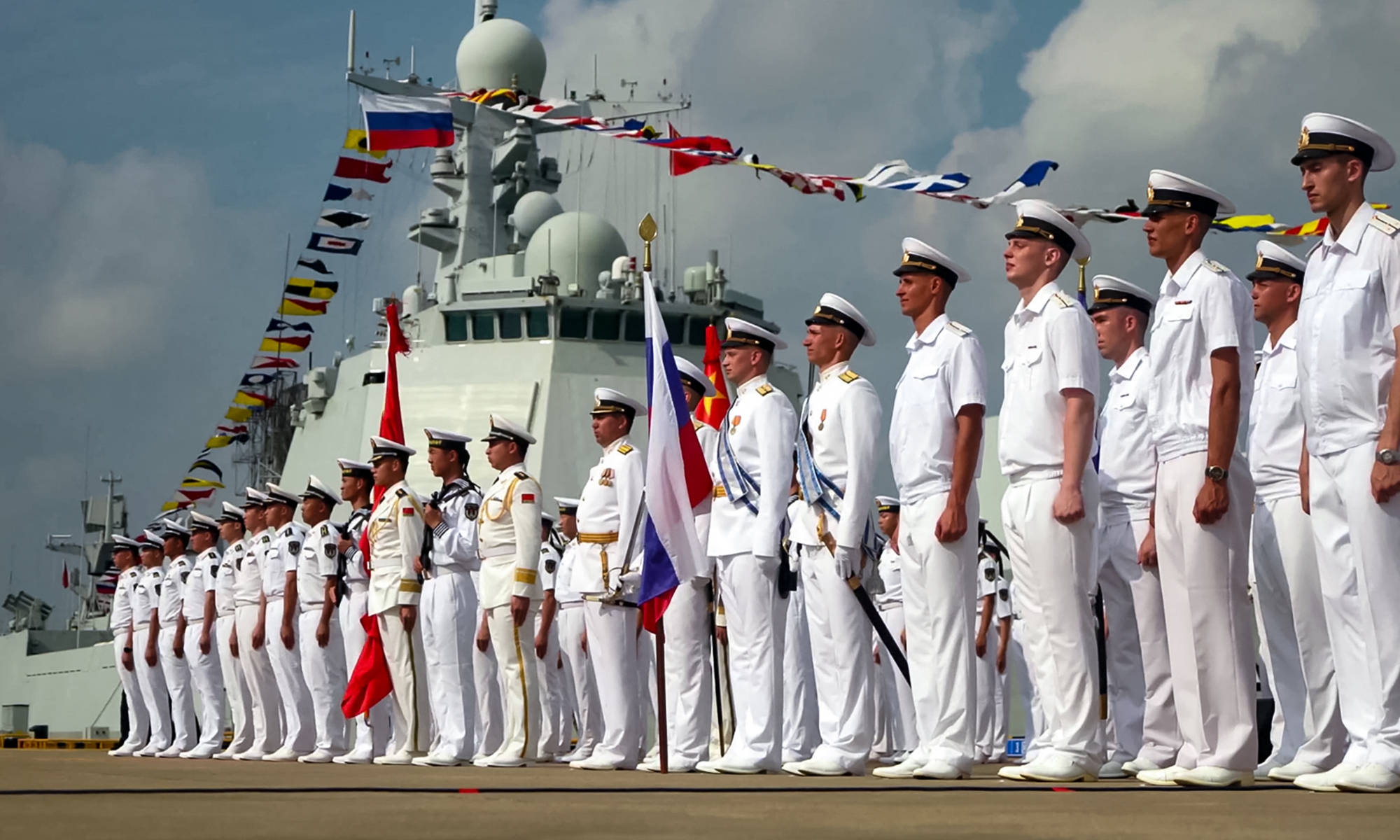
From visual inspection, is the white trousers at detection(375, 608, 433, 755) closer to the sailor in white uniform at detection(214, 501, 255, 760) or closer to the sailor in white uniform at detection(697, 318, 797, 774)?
the sailor in white uniform at detection(214, 501, 255, 760)

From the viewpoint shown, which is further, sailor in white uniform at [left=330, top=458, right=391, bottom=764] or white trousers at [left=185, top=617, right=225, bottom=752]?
white trousers at [left=185, top=617, right=225, bottom=752]

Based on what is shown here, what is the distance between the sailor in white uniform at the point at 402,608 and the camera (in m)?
8.65

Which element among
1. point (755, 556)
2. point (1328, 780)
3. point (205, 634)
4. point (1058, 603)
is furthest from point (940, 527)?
point (205, 634)

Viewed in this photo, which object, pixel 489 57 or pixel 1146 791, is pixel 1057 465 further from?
pixel 489 57

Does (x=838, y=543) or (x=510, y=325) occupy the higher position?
(x=510, y=325)

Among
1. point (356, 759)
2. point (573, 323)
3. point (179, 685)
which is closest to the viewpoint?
point (356, 759)

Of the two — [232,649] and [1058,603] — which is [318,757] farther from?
[1058,603]

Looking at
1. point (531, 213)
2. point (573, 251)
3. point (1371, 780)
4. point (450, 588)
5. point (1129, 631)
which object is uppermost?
point (531, 213)

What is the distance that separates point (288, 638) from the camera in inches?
387

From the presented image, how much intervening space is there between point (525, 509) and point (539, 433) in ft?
44.5

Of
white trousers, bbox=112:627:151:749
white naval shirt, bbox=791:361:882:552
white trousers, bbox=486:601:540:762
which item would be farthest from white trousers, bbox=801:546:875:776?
white trousers, bbox=112:627:151:749

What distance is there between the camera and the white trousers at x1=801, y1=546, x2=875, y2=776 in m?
5.82

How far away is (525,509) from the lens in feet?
26.4

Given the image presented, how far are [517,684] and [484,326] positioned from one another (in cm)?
1425
